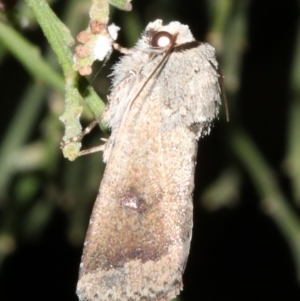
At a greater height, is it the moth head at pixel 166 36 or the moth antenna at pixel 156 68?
the moth head at pixel 166 36

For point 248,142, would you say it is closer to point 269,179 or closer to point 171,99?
point 269,179

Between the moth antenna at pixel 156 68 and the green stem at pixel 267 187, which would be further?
the green stem at pixel 267 187

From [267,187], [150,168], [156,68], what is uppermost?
[156,68]

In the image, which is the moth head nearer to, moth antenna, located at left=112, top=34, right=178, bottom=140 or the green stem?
moth antenna, located at left=112, top=34, right=178, bottom=140

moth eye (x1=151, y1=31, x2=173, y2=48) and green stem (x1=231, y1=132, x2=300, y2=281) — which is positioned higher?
moth eye (x1=151, y1=31, x2=173, y2=48)

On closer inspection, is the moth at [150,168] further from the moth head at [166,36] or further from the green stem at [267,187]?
the green stem at [267,187]

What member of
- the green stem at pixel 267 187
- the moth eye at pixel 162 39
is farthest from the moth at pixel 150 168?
the green stem at pixel 267 187

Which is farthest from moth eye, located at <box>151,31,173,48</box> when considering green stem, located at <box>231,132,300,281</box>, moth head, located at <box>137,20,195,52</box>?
green stem, located at <box>231,132,300,281</box>

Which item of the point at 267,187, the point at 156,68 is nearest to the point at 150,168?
the point at 156,68

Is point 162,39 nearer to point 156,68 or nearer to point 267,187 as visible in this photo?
point 156,68
